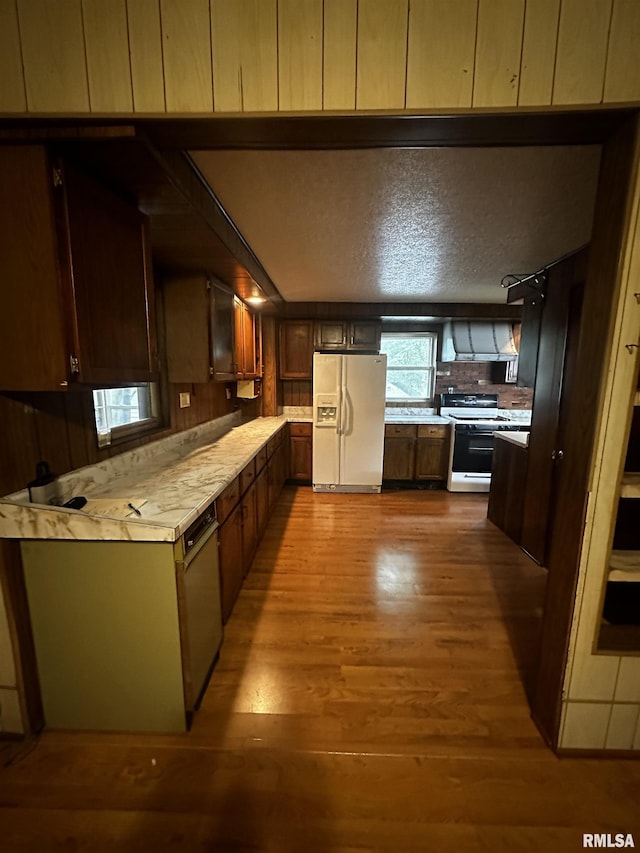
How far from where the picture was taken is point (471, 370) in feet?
15.2

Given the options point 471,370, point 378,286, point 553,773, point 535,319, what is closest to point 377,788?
point 553,773

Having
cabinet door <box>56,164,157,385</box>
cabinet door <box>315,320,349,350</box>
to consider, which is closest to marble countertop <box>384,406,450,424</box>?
cabinet door <box>315,320,349,350</box>

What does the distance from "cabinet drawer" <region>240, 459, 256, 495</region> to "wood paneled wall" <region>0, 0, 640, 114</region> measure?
1.79 metres

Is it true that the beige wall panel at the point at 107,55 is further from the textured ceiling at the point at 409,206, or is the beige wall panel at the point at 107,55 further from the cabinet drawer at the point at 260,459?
the cabinet drawer at the point at 260,459

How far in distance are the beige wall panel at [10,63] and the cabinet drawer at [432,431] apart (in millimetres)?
4027

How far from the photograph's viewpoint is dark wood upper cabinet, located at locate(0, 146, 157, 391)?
104 cm

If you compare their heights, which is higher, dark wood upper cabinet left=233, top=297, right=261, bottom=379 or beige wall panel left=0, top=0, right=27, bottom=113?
beige wall panel left=0, top=0, right=27, bottom=113

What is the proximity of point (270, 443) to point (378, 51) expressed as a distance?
2.74 meters

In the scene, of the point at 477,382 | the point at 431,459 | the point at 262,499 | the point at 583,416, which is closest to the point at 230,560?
the point at 262,499

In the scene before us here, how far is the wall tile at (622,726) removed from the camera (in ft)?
4.21

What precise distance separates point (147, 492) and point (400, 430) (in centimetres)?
327

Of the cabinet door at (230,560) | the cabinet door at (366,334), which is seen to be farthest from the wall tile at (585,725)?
the cabinet door at (366,334)

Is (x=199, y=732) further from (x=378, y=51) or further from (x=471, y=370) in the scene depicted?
(x=471, y=370)

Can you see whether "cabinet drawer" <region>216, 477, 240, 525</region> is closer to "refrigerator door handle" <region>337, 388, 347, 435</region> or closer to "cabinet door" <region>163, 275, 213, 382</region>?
"cabinet door" <region>163, 275, 213, 382</region>
